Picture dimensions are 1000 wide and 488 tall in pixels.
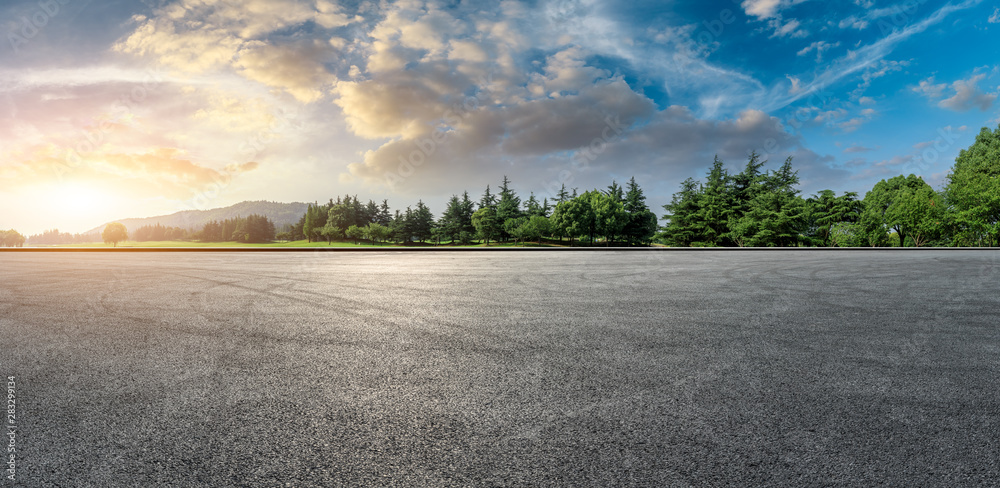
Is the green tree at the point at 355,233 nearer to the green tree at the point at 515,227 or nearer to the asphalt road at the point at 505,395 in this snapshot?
the green tree at the point at 515,227

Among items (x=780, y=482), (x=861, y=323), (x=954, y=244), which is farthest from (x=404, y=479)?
(x=954, y=244)

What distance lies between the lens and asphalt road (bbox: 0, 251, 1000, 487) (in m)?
2.53

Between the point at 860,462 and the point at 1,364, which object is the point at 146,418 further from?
the point at 860,462

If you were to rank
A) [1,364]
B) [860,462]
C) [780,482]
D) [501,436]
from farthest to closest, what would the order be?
[1,364], [501,436], [860,462], [780,482]

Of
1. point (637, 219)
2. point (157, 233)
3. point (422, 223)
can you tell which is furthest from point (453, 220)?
point (157, 233)

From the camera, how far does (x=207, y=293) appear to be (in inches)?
380

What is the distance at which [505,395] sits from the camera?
3.59m

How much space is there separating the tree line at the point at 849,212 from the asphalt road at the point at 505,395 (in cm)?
5881

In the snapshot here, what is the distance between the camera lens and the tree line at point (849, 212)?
55.9 m

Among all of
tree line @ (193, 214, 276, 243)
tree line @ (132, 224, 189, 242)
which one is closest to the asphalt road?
tree line @ (193, 214, 276, 243)

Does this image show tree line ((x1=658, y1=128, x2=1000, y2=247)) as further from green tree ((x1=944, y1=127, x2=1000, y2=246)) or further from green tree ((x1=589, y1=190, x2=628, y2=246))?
green tree ((x1=589, y1=190, x2=628, y2=246))

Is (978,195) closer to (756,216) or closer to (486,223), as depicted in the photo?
(756,216)

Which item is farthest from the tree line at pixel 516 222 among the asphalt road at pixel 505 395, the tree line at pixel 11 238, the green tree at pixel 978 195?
the tree line at pixel 11 238

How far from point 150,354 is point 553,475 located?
4817 millimetres
